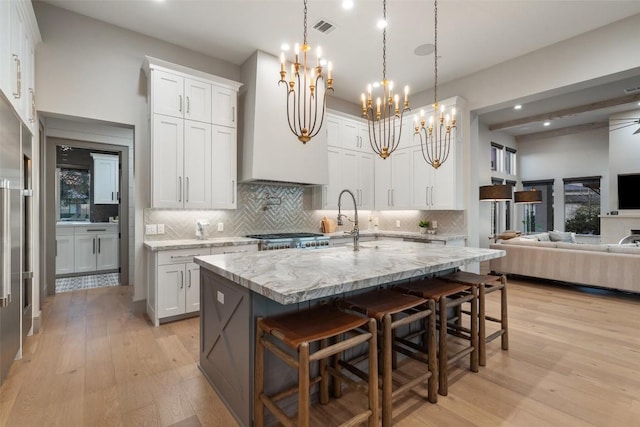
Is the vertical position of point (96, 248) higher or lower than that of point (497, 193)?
lower

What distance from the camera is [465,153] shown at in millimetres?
4902

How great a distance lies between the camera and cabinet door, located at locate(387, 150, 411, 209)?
5430mm

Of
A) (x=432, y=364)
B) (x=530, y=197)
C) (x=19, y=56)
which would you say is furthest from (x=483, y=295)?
(x=530, y=197)

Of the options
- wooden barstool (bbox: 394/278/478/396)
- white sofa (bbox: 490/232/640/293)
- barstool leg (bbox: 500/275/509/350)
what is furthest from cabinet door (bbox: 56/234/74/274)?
white sofa (bbox: 490/232/640/293)

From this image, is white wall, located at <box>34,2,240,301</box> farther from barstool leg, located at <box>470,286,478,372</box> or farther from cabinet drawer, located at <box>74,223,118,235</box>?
barstool leg, located at <box>470,286,478,372</box>

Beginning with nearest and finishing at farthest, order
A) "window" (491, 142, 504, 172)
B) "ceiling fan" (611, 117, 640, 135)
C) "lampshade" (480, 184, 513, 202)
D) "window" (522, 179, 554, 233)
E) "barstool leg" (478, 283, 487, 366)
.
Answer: "barstool leg" (478, 283, 487, 366), "lampshade" (480, 184, 513, 202), "ceiling fan" (611, 117, 640, 135), "window" (491, 142, 504, 172), "window" (522, 179, 554, 233)

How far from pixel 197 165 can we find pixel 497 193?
17.8 feet

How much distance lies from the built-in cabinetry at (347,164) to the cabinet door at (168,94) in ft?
7.18

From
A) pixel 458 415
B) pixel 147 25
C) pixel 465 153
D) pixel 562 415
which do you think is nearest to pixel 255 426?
pixel 458 415

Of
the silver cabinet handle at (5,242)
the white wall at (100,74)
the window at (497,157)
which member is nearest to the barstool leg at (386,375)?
the silver cabinet handle at (5,242)

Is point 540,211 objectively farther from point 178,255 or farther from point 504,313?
point 178,255

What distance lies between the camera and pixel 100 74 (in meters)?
3.57

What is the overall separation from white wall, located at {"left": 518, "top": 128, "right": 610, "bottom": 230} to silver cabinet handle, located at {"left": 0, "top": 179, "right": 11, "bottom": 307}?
36.9ft

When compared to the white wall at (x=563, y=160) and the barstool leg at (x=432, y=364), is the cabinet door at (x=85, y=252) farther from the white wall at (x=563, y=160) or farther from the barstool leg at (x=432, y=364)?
the white wall at (x=563, y=160)
